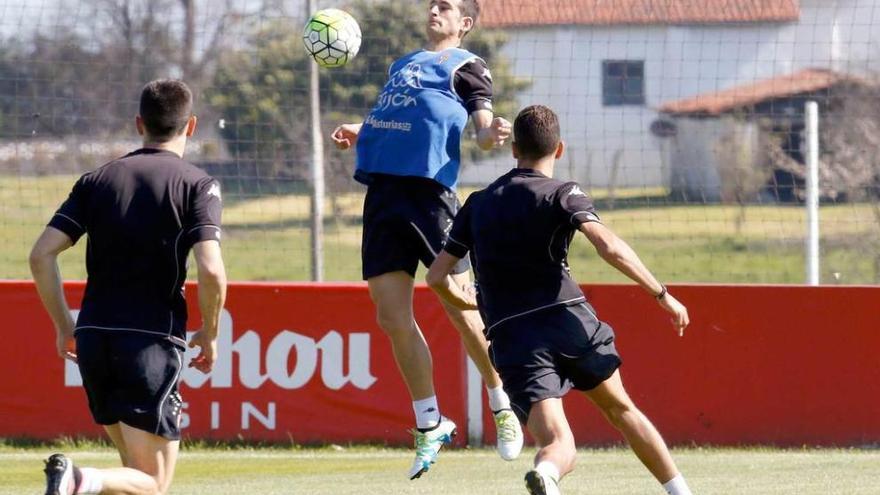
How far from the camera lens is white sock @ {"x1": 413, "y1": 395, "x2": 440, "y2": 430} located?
25.0 feet

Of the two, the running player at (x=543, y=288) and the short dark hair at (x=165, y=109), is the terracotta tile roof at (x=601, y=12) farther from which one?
the short dark hair at (x=165, y=109)

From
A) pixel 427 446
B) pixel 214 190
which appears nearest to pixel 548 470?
pixel 214 190

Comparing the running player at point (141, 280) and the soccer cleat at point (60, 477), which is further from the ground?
the running player at point (141, 280)

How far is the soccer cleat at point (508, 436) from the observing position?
24.8 ft

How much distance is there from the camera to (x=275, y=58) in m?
15.0

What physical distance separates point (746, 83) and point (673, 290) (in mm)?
5817

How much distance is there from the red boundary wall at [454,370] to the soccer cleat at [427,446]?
3494mm

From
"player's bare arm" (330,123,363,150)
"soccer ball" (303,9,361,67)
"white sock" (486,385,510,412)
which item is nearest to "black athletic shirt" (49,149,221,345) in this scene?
"player's bare arm" (330,123,363,150)

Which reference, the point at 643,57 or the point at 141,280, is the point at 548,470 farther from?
the point at 643,57

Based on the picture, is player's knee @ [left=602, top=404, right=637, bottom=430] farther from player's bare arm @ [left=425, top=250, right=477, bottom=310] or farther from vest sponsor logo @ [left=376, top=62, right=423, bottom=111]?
vest sponsor logo @ [left=376, top=62, right=423, bottom=111]

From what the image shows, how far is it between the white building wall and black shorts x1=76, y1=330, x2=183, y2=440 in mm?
7480

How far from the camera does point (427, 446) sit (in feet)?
24.6

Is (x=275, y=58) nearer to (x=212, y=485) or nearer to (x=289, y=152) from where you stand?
(x=289, y=152)

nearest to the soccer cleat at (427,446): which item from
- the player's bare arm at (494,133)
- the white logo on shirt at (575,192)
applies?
the player's bare arm at (494,133)
